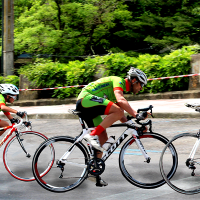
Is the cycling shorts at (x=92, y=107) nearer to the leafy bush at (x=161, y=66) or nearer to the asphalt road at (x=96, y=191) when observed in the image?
the asphalt road at (x=96, y=191)

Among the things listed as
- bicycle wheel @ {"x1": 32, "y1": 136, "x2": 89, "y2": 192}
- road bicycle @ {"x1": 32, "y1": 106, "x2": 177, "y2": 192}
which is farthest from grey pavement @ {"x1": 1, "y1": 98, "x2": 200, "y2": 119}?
bicycle wheel @ {"x1": 32, "y1": 136, "x2": 89, "y2": 192}

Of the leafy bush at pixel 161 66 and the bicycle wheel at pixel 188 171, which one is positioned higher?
the leafy bush at pixel 161 66

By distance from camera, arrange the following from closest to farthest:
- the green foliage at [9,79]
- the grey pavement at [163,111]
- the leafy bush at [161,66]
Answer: the grey pavement at [163,111], the leafy bush at [161,66], the green foliage at [9,79]

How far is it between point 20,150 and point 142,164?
2017 millimetres

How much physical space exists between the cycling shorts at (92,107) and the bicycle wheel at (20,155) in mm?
1028

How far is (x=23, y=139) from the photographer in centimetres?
607

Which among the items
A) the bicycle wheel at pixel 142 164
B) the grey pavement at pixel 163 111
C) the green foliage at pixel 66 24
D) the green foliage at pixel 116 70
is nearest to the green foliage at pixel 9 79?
the green foliage at pixel 116 70

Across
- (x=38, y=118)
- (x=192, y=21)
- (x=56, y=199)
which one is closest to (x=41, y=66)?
(x=38, y=118)

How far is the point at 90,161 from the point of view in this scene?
5152 mm

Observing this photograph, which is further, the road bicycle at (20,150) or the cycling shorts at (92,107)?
the road bicycle at (20,150)

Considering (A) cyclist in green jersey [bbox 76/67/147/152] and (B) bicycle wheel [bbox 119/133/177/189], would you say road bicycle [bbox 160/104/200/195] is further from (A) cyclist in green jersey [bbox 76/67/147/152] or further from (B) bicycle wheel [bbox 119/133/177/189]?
(A) cyclist in green jersey [bbox 76/67/147/152]

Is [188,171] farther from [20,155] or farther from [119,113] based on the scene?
[20,155]

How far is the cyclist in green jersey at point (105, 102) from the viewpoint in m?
5.11

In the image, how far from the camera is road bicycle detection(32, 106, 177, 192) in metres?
5.11
